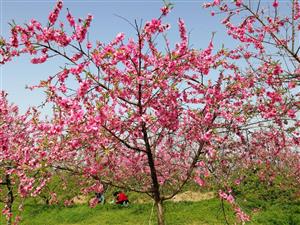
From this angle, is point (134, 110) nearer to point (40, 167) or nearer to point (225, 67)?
point (40, 167)

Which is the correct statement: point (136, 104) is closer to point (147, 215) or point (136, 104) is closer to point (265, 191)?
point (147, 215)

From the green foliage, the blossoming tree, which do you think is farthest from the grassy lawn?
the blossoming tree

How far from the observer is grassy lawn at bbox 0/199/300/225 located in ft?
42.4

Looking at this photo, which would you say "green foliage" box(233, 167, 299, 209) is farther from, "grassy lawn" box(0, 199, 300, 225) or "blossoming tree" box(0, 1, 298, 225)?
"blossoming tree" box(0, 1, 298, 225)

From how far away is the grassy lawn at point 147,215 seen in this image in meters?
12.9

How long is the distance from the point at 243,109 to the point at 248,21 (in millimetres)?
2512

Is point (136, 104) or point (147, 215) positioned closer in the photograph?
point (136, 104)

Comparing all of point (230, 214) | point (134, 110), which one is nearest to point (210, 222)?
point (230, 214)

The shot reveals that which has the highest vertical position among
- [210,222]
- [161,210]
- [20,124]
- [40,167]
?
[20,124]

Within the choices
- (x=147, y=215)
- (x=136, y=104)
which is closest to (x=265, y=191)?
(x=147, y=215)

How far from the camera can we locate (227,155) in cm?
714

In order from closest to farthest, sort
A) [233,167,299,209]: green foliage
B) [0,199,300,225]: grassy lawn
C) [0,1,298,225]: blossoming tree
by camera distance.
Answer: [0,1,298,225]: blossoming tree, [0,199,300,225]: grassy lawn, [233,167,299,209]: green foliage

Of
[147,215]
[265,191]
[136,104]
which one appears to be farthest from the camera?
[265,191]

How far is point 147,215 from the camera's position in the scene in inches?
594
